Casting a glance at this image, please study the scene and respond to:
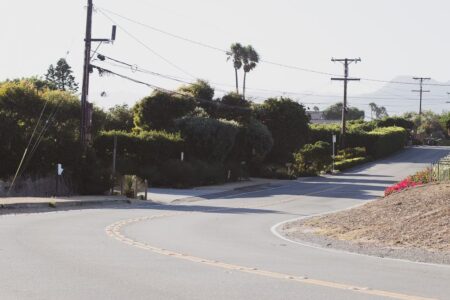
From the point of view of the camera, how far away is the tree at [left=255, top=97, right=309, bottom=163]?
61094 millimetres

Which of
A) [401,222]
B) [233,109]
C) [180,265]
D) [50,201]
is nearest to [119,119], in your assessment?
[233,109]

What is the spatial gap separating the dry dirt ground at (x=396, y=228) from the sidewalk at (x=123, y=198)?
9368 millimetres

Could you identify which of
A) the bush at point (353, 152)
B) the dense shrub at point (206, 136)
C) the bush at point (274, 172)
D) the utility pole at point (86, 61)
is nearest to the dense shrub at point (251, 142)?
the bush at point (274, 172)

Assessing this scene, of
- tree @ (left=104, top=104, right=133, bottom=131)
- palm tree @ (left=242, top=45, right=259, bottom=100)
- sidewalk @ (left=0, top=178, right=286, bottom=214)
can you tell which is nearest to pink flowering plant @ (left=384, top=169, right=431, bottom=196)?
sidewalk @ (left=0, top=178, right=286, bottom=214)

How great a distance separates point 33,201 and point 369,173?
4399cm

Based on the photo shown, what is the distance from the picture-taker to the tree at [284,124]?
61.1 meters

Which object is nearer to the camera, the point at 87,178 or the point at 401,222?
the point at 401,222

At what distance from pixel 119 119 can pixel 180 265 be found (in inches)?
2199

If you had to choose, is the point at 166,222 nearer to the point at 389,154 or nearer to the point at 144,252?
the point at 144,252

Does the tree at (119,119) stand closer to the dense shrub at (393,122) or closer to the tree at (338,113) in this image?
the dense shrub at (393,122)

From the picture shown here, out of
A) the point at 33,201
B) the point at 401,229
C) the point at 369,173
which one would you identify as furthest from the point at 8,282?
the point at 369,173

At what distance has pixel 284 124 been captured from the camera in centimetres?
6097

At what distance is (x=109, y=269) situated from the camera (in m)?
10.8

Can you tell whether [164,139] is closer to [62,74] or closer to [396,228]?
[396,228]
